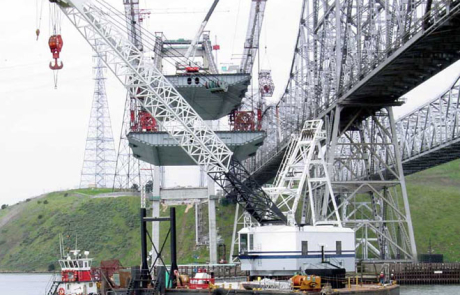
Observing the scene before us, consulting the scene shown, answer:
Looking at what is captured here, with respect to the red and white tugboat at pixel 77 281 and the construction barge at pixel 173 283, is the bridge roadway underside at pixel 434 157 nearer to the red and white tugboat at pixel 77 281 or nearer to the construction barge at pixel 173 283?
the construction barge at pixel 173 283

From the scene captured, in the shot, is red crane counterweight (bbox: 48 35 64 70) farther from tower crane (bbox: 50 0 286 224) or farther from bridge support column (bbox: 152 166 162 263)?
bridge support column (bbox: 152 166 162 263)

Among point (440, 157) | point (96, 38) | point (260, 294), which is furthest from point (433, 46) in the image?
point (440, 157)

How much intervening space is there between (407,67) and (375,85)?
24.4 ft

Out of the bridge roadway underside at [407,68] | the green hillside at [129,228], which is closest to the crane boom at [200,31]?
the bridge roadway underside at [407,68]

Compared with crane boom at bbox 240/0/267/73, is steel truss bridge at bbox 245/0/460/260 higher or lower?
lower

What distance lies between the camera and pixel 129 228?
182m

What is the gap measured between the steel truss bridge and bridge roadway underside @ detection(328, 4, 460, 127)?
0.26ft

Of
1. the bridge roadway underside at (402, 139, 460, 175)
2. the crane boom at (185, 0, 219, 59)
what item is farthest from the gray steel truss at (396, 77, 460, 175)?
the crane boom at (185, 0, 219, 59)

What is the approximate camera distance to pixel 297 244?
6038cm

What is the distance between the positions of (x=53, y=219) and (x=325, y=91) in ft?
372

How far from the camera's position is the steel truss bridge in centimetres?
6625

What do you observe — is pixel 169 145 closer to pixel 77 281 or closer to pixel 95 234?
pixel 77 281

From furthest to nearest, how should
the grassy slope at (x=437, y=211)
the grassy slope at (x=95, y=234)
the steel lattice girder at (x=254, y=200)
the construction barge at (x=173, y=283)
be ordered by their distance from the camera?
the grassy slope at (x=95, y=234), the grassy slope at (x=437, y=211), the steel lattice girder at (x=254, y=200), the construction barge at (x=173, y=283)

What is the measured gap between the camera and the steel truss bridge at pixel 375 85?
66250 mm
